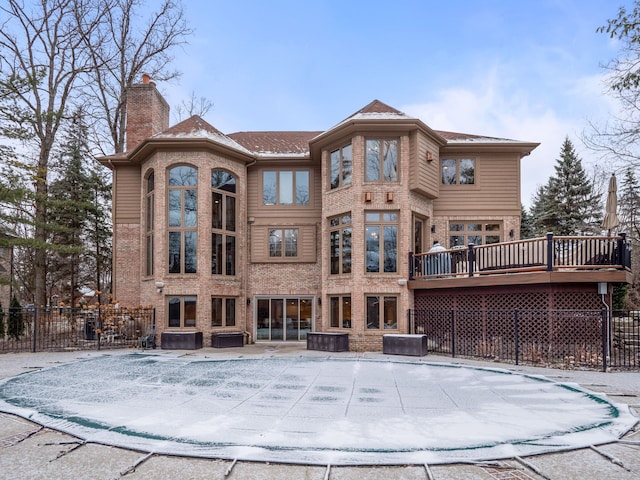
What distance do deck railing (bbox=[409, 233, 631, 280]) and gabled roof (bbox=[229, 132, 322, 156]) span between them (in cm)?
674

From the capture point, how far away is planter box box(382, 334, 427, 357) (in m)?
13.1

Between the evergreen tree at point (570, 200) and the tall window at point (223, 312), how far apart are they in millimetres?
22022

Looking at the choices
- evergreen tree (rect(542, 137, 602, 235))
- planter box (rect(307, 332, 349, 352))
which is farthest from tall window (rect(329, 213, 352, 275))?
evergreen tree (rect(542, 137, 602, 235))

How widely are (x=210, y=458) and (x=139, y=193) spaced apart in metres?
15.2

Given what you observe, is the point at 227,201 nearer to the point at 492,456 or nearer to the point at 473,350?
the point at 473,350

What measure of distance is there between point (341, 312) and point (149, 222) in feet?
26.7

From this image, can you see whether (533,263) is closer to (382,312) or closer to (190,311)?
(382,312)

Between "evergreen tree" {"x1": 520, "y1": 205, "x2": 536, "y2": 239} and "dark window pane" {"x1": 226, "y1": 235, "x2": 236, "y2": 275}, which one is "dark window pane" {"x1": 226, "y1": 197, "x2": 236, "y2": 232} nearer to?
"dark window pane" {"x1": 226, "y1": 235, "x2": 236, "y2": 275}

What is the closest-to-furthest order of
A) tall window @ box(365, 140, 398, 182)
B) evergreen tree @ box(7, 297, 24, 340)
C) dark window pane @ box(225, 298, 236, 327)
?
tall window @ box(365, 140, 398, 182), dark window pane @ box(225, 298, 236, 327), evergreen tree @ box(7, 297, 24, 340)

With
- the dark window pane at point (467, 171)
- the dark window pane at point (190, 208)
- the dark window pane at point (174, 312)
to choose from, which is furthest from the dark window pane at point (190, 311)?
the dark window pane at point (467, 171)

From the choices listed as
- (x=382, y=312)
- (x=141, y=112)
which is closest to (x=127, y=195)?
(x=141, y=112)

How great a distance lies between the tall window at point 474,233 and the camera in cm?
1700

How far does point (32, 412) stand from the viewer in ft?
20.6

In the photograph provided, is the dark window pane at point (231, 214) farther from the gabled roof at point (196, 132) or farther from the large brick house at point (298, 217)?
the gabled roof at point (196, 132)
